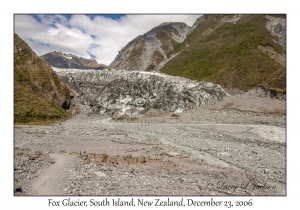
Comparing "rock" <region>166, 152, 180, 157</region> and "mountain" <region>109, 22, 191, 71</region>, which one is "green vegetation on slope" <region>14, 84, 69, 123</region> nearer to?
"rock" <region>166, 152, 180, 157</region>

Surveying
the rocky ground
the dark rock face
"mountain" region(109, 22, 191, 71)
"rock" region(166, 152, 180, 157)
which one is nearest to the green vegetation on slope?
the rocky ground

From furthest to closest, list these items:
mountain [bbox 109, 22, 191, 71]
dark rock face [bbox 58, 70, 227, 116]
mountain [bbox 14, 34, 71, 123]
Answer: mountain [bbox 109, 22, 191, 71]
dark rock face [bbox 58, 70, 227, 116]
mountain [bbox 14, 34, 71, 123]

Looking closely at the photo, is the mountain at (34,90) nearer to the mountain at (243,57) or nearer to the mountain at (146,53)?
the mountain at (243,57)

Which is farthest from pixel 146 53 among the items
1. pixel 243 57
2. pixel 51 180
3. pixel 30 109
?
pixel 51 180

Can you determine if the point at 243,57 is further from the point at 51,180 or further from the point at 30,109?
the point at 51,180

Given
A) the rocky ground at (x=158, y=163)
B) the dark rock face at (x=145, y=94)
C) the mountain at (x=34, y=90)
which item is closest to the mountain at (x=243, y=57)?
the dark rock face at (x=145, y=94)

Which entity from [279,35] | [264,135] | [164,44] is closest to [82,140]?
Answer: [264,135]

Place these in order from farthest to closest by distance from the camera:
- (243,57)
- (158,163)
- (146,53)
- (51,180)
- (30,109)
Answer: (146,53) → (243,57) → (30,109) → (158,163) → (51,180)

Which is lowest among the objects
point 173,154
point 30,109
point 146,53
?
point 173,154
